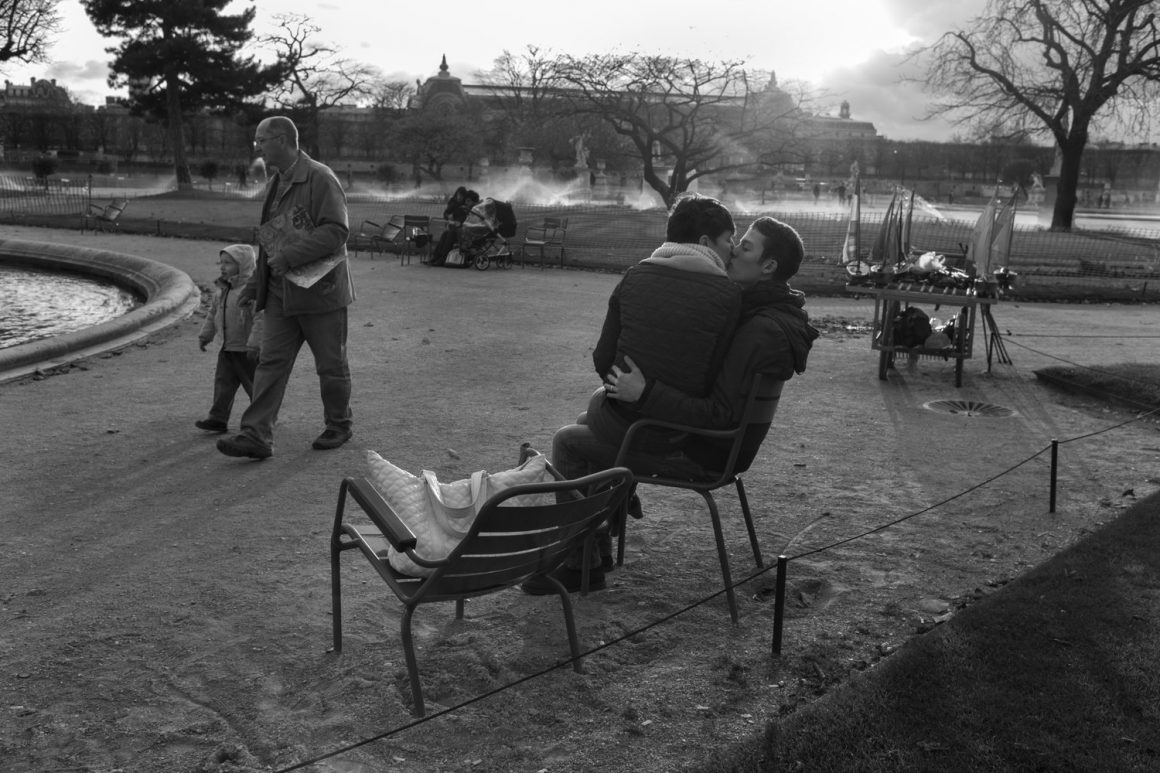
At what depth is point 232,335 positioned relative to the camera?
6.93 meters

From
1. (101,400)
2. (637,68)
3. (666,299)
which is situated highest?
(637,68)

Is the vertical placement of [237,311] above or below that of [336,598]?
above

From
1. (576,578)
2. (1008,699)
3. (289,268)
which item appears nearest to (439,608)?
(576,578)

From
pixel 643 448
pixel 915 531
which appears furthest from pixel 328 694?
pixel 915 531

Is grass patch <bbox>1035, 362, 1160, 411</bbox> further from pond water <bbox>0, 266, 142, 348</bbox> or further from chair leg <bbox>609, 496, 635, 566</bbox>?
pond water <bbox>0, 266, 142, 348</bbox>

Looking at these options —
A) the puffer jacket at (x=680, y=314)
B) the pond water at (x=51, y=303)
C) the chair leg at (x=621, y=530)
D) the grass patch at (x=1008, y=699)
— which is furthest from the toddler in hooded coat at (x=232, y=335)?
the pond water at (x=51, y=303)

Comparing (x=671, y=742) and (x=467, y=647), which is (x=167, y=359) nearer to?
(x=467, y=647)

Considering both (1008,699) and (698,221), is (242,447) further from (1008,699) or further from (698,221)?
(1008,699)

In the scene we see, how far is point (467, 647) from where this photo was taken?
4.05 metres

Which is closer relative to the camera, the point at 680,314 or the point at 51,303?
the point at 680,314

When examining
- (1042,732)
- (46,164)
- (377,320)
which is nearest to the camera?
(1042,732)

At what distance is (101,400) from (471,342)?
385cm

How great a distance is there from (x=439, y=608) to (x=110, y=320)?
7.87m

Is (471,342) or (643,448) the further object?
(471,342)
